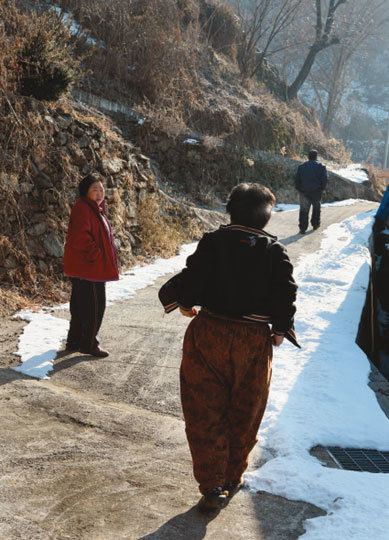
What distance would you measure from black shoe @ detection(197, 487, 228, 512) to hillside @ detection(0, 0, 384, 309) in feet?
12.9

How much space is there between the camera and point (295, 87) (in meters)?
26.2

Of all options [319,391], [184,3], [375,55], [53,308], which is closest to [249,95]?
[184,3]

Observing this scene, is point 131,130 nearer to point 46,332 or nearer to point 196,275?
point 46,332

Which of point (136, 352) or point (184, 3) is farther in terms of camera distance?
point (184, 3)

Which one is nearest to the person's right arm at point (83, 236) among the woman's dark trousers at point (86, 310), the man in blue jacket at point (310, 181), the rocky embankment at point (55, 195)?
the woman's dark trousers at point (86, 310)

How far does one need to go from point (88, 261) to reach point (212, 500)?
268cm

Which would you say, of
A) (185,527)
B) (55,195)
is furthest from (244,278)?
(55,195)

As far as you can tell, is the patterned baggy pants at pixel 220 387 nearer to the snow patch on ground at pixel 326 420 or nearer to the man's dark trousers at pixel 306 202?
the snow patch on ground at pixel 326 420

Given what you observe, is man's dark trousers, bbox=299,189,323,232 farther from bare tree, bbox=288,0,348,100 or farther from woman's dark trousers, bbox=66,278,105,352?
bare tree, bbox=288,0,348,100

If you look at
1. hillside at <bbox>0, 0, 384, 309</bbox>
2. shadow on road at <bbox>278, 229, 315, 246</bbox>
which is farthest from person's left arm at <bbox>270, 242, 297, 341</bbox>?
shadow on road at <bbox>278, 229, 315, 246</bbox>

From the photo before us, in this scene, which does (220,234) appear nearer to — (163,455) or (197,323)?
(197,323)

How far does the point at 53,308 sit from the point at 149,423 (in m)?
2.92

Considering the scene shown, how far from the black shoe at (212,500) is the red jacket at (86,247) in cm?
257

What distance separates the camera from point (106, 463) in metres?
2.98
